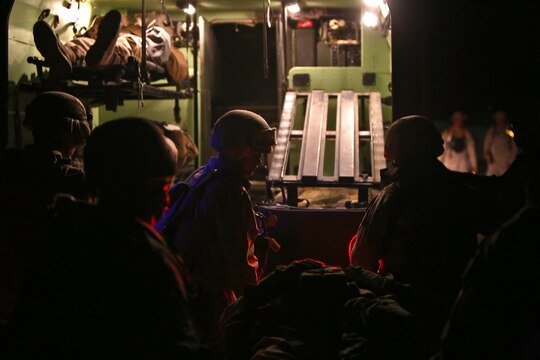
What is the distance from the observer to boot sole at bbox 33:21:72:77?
19.6 ft

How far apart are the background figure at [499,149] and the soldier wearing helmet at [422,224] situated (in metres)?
10.2

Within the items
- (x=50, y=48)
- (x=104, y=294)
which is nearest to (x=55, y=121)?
(x=50, y=48)

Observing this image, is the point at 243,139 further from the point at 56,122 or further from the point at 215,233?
the point at 56,122

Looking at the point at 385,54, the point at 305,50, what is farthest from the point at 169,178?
the point at 305,50

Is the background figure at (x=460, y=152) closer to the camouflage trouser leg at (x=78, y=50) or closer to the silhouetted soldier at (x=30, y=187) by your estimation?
the camouflage trouser leg at (x=78, y=50)

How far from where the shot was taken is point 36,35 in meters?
6.02

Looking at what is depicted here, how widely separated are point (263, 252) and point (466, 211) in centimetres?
153

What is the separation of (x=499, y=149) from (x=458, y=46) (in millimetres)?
9285

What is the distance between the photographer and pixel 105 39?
6457mm

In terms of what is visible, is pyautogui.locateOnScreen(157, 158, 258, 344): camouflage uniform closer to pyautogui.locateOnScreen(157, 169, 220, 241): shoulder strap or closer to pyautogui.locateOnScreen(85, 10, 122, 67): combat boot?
pyautogui.locateOnScreen(157, 169, 220, 241): shoulder strap

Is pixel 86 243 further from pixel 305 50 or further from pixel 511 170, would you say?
pixel 305 50

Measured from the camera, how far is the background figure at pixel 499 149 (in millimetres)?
13289

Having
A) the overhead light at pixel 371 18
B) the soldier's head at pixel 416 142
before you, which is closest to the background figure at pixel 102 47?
the overhead light at pixel 371 18

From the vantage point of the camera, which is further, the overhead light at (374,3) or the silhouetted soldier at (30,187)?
the overhead light at (374,3)
